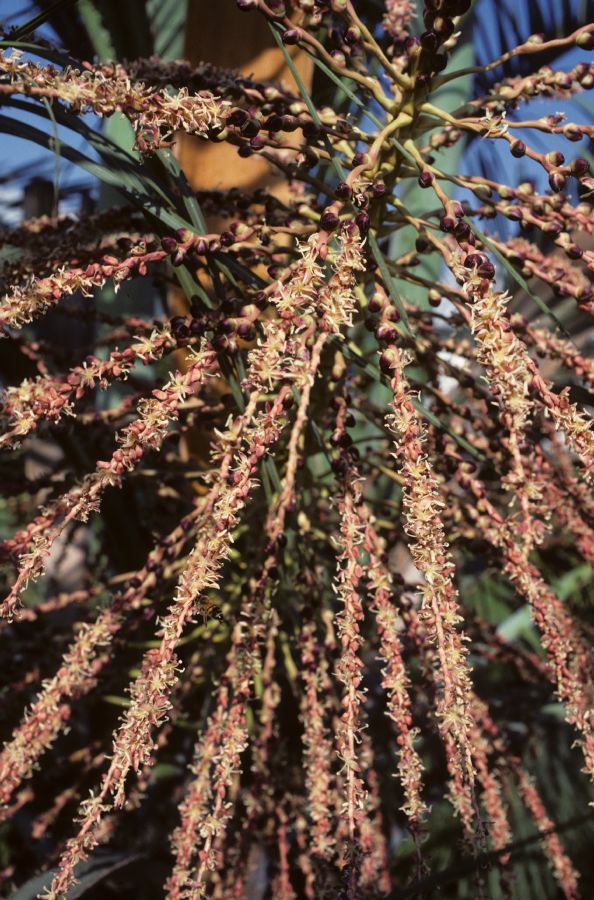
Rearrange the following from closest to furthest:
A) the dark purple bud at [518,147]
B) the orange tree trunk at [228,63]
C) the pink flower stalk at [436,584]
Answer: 1. the pink flower stalk at [436,584]
2. the dark purple bud at [518,147]
3. the orange tree trunk at [228,63]

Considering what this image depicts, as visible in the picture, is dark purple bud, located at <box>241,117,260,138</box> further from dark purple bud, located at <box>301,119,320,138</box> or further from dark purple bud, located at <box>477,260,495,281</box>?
dark purple bud, located at <box>477,260,495,281</box>

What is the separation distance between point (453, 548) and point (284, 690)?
0.32 meters

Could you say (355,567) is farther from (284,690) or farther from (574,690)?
(284,690)

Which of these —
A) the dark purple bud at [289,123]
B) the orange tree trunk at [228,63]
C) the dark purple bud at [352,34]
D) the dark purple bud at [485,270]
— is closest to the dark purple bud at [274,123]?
the dark purple bud at [289,123]

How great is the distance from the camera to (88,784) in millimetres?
1125

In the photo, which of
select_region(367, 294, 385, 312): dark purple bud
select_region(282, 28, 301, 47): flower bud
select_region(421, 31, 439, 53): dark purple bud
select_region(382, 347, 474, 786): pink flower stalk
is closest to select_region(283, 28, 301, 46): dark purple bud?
select_region(282, 28, 301, 47): flower bud

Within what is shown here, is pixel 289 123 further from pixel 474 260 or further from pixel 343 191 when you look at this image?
pixel 474 260

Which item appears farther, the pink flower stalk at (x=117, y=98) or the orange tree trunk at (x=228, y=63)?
the orange tree trunk at (x=228, y=63)

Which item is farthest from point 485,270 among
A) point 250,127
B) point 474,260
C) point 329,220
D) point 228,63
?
point 228,63

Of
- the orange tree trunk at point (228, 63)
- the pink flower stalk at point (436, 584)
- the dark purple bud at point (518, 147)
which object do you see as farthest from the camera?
the orange tree trunk at point (228, 63)

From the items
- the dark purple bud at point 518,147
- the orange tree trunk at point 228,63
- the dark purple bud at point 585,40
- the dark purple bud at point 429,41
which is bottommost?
the dark purple bud at point 518,147

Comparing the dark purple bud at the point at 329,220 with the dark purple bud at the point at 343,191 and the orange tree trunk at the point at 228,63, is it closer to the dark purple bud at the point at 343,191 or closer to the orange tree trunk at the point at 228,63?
the dark purple bud at the point at 343,191

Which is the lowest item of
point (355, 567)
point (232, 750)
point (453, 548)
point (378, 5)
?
point (232, 750)

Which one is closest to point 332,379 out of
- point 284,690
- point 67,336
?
point 284,690
